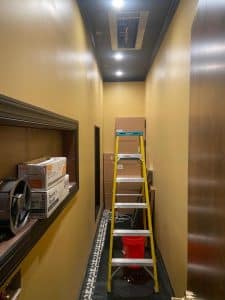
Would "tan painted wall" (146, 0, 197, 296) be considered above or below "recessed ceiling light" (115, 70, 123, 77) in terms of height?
below

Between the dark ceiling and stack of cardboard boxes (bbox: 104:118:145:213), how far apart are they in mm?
1126

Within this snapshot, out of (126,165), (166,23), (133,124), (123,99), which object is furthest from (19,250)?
(123,99)

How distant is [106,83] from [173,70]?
328 cm

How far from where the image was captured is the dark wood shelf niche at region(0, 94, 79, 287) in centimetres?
75

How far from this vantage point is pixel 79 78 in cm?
231

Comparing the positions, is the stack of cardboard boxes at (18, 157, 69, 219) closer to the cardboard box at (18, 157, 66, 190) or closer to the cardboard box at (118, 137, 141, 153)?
the cardboard box at (18, 157, 66, 190)

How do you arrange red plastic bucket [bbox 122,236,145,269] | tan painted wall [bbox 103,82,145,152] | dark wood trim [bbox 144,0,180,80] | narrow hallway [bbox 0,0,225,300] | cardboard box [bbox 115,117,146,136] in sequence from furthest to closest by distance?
1. tan painted wall [bbox 103,82,145,152]
2. cardboard box [bbox 115,117,146,136]
3. red plastic bucket [bbox 122,236,145,269]
4. dark wood trim [bbox 144,0,180,80]
5. narrow hallway [bbox 0,0,225,300]

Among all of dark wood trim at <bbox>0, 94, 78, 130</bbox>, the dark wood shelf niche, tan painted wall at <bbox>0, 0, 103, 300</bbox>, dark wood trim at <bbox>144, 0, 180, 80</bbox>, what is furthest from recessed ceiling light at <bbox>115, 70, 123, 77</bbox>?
dark wood trim at <bbox>0, 94, 78, 130</bbox>

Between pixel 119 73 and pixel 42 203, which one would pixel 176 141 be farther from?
pixel 119 73

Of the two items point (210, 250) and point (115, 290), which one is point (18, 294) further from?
point (115, 290)

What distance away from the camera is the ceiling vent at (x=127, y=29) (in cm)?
256

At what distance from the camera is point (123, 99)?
5449 millimetres

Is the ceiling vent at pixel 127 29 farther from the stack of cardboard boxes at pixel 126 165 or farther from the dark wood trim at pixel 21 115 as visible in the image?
the dark wood trim at pixel 21 115

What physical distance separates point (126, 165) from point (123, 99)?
2.02 m
